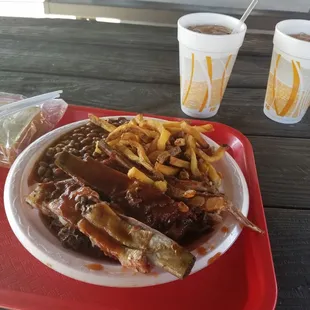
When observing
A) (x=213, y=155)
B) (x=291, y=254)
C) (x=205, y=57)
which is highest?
(x=205, y=57)

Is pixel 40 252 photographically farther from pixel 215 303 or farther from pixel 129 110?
pixel 129 110

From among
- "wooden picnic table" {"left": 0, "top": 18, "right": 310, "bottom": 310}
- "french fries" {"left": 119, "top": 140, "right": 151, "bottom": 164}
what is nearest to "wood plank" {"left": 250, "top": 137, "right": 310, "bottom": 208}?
"wooden picnic table" {"left": 0, "top": 18, "right": 310, "bottom": 310}

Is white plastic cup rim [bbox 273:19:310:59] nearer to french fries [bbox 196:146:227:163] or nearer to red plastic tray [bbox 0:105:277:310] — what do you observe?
french fries [bbox 196:146:227:163]

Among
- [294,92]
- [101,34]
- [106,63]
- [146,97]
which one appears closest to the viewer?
[294,92]

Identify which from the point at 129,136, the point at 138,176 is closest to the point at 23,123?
the point at 129,136

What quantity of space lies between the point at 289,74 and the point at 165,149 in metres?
0.52

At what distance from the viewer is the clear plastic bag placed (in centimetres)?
104

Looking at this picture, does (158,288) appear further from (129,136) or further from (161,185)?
(129,136)

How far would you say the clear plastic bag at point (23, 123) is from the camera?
1036mm

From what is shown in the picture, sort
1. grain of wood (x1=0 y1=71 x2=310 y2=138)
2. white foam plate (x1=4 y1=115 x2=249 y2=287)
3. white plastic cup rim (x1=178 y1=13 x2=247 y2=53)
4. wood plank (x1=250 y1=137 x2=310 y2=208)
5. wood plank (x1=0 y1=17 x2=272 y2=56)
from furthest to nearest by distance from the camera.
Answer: wood plank (x1=0 y1=17 x2=272 y2=56), grain of wood (x1=0 y1=71 x2=310 y2=138), white plastic cup rim (x1=178 y1=13 x2=247 y2=53), wood plank (x1=250 y1=137 x2=310 y2=208), white foam plate (x1=4 y1=115 x2=249 y2=287)

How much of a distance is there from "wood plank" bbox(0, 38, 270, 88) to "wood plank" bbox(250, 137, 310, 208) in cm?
36

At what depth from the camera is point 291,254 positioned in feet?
2.84

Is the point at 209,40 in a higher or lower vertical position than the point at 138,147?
higher

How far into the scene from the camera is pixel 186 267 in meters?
0.65
